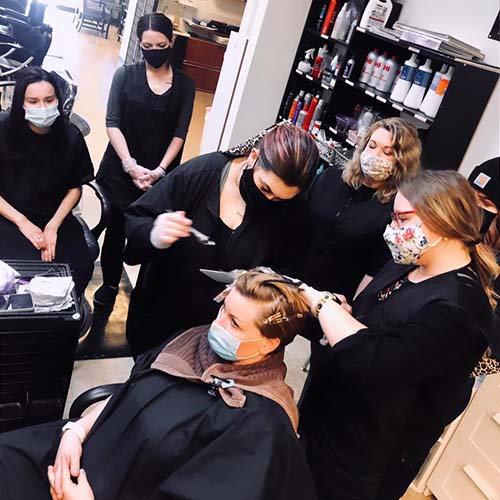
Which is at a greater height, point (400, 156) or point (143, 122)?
point (400, 156)

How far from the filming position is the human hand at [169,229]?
1.48 metres

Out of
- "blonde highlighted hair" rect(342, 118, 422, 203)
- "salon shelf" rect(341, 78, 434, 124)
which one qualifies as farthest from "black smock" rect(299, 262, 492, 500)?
"salon shelf" rect(341, 78, 434, 124)

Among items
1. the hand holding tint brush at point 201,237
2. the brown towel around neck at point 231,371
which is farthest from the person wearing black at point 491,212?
the hand holding tint brush at point 201,237

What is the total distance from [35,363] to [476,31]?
2583 mm

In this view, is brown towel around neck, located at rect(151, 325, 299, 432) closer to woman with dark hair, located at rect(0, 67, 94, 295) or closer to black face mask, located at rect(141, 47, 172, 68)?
woman with dark hair, located at rect(0, 67, 94, 295)

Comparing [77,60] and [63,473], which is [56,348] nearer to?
[63,473]

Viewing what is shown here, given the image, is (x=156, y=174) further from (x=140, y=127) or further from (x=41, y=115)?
(x=41, y=115)

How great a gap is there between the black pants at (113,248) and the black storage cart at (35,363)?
936 mm

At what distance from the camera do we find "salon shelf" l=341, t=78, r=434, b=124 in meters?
2.73

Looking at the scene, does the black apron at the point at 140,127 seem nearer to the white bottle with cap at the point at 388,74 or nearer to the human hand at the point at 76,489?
the white bottle with cap at the point at 388,74

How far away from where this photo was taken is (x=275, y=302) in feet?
4.42

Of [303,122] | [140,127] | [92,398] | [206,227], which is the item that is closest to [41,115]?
[140,127]

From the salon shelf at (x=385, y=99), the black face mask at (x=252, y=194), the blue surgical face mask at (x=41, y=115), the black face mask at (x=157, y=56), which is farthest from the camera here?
the salon shelf at (x=385, y=99)

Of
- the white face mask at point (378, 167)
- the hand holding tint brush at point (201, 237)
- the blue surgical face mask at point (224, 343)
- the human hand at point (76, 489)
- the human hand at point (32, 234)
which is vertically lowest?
the human hand at point (76, 489)
